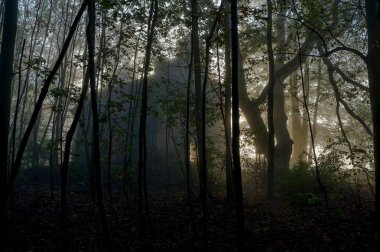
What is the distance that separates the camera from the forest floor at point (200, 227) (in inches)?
312

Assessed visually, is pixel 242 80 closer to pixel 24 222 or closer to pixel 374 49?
pixel 374 49

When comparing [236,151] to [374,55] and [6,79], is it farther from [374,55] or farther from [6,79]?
[6,79]

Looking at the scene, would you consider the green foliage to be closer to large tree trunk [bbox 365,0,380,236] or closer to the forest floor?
the forest floor

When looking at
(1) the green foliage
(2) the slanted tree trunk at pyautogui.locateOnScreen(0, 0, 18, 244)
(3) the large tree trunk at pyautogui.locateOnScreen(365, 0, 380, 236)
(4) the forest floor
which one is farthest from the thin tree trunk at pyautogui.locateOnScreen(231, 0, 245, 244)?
(1) the green foliage

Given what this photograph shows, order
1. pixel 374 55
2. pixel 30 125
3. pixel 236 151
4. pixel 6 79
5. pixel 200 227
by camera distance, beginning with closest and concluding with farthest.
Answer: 1. pixel 30 125
2. pixel 236 151
3. pixel 6 79
4. pixel 374 55
5. pixel 200 227

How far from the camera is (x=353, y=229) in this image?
838 cm

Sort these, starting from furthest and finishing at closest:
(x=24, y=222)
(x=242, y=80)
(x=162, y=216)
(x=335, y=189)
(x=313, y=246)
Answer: (x=242, y=80) → (x=335, y=189) → (x=162, y=216) → (x=24, y=222) → (x=313, y=246)

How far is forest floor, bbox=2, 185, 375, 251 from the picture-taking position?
26.0 ft

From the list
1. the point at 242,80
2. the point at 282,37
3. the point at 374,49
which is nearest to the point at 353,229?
the point at 374,49

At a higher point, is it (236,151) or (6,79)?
(6,79)

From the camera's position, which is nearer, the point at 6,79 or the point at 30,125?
the point at 30,125

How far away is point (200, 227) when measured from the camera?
30.5 feet

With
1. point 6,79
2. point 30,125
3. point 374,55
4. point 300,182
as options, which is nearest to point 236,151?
point 30,125

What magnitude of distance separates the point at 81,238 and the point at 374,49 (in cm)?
902
